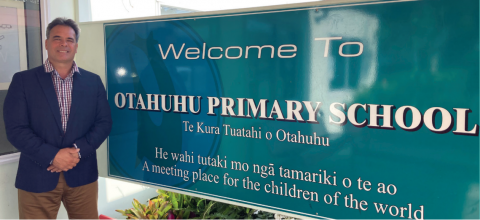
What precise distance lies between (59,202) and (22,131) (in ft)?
1.69

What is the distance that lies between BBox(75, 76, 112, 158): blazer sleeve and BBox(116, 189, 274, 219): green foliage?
0.89 metres

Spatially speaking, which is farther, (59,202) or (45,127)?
(59,202)

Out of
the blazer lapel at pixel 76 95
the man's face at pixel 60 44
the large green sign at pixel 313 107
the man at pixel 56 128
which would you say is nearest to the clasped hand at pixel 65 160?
the man at pixel 56 128

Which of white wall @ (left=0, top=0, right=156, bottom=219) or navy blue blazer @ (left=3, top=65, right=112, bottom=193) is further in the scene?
white wall @ (left=0, top=0, right=156, bottom=219)

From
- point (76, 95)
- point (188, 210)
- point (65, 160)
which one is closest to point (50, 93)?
point (76, 95)

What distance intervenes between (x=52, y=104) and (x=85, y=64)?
24.8 inches

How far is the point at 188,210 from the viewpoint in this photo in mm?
2965

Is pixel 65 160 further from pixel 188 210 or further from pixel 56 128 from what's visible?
pixel 188 210

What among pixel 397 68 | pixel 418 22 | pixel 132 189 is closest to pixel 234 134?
pixel 397 68

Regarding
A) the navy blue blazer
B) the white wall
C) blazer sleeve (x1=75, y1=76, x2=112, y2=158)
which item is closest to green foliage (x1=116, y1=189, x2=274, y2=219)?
the white wall

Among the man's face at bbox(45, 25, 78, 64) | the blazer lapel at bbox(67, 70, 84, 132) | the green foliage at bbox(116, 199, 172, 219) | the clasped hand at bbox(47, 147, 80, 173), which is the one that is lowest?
the green foliage at bbox(116, 199, 172, 219)

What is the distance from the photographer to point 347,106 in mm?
1754

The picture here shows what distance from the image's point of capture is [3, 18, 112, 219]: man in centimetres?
→ 208

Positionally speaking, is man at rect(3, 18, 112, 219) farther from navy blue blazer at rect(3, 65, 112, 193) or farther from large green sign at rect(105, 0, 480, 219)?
large green sign at rect(105, 0, 480, 219)
